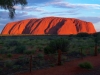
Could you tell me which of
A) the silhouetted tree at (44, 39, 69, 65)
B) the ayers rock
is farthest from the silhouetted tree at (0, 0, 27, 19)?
the ayers rock

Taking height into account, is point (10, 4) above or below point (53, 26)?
above

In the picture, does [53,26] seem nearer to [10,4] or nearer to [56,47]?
[56,47]

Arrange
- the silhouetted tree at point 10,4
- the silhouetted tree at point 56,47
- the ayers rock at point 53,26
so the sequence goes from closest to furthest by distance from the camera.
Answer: the silhouetted tree at point 10,4
the silhouetted tree at point 56,47
the ayers rock at point 53,26

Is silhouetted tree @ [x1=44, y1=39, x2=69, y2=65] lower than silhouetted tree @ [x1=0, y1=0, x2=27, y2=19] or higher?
lower

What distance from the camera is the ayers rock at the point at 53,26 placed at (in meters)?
143

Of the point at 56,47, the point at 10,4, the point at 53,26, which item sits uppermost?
the point at 10,4

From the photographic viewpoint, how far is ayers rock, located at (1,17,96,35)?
143 metres

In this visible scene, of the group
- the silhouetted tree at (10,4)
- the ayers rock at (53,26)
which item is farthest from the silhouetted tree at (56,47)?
the ayers rock at (53,26)

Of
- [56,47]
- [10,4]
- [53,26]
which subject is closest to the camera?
[10,4]

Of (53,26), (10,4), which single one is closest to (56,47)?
(10,4)

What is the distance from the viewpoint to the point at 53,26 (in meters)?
145

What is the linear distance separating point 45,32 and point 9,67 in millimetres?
129065

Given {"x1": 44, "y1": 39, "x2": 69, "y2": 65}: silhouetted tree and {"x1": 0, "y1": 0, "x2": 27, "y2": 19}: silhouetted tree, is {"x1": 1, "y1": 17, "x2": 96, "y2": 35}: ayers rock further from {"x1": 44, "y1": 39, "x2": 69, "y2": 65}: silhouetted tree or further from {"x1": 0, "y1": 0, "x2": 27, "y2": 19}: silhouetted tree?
Result: {"x1": 0, "y1": 0, "x2": 27, "y2": 19}: silhouetted tree

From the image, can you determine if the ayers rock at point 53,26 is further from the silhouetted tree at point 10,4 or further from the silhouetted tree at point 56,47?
the silhouetted tree at point 10,4
